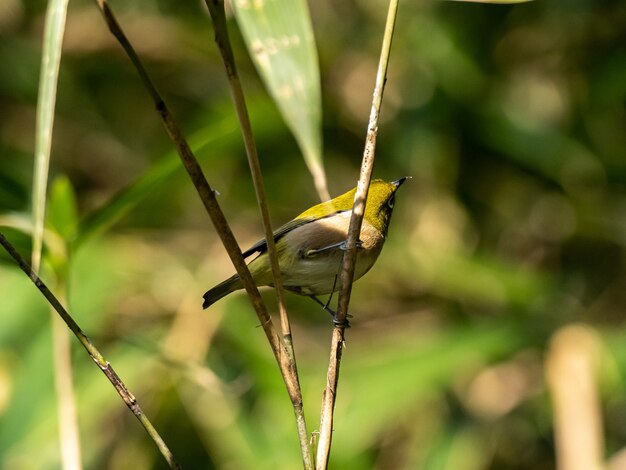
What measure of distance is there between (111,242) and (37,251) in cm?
314

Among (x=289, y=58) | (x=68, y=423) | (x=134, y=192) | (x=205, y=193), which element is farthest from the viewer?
(x=134, y=192)

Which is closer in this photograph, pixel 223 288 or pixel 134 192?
pixel 134 192

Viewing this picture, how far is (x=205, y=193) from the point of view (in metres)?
0.95

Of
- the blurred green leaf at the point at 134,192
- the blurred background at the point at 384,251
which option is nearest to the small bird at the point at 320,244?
the blurred green leaf at the point at 134,192

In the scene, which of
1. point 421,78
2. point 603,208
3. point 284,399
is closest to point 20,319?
point 284,399

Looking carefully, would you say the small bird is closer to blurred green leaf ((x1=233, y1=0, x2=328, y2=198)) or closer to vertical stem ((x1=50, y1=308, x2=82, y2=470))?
vertical stem ((x1=50, y1=308, x2=82, y2=470))

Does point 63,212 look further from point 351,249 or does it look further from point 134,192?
point 351,249

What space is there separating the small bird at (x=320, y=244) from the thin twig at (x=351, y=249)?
82cm

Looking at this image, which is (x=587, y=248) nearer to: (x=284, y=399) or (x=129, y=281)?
(x=284, y=399)

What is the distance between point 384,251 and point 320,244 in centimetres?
220

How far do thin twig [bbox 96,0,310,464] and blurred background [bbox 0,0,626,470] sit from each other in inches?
89.4

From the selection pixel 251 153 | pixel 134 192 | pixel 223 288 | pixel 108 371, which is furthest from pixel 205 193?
pixel 223 288

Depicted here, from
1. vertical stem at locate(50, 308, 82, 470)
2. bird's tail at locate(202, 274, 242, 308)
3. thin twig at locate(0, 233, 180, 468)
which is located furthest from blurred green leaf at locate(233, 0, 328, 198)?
bird's tail at locate(202, 274, 242, 308)

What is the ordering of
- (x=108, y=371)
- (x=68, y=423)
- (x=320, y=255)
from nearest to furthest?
(x=108, y=371), (x=68, y=423), (x=320, y=255)
